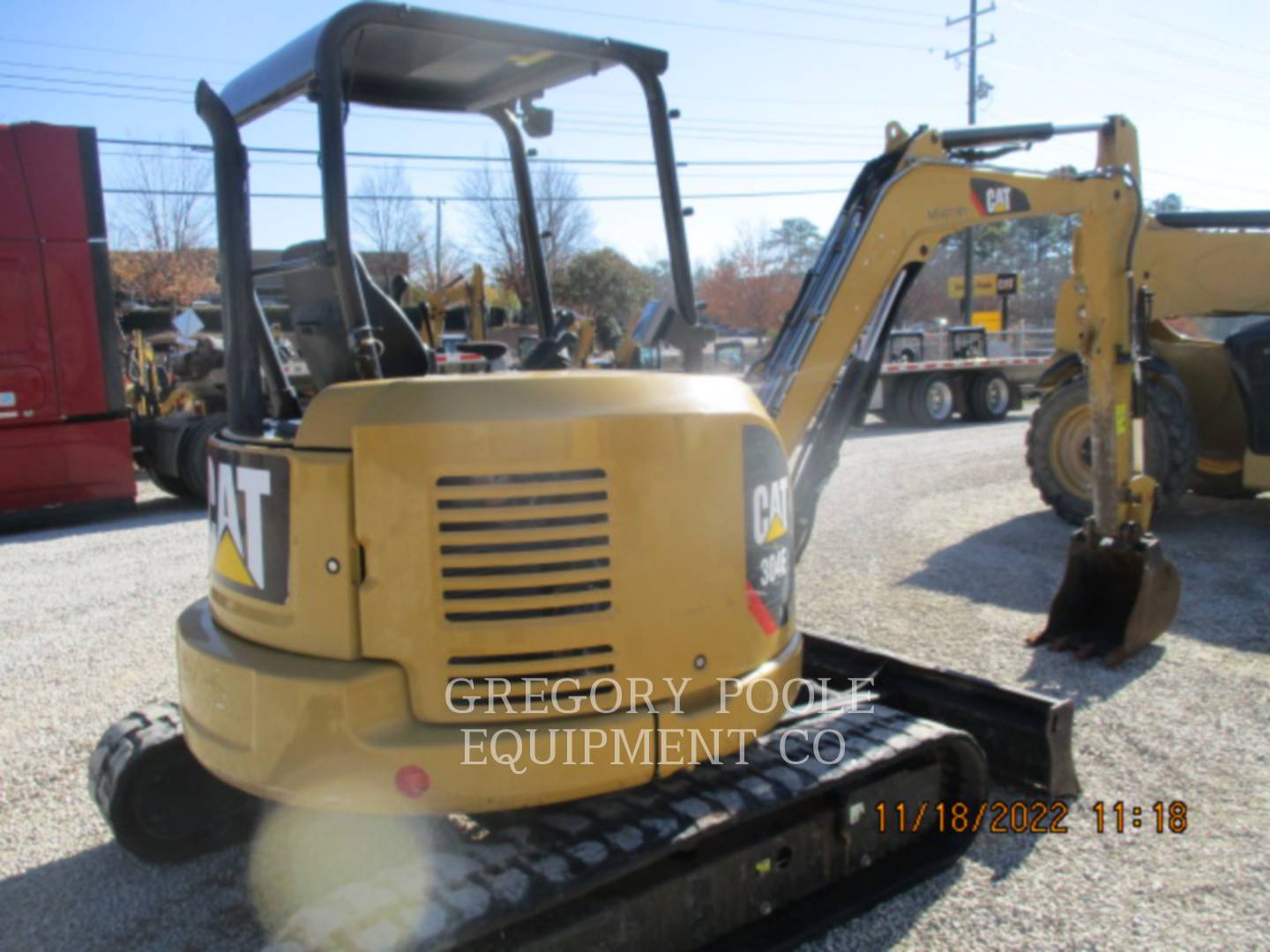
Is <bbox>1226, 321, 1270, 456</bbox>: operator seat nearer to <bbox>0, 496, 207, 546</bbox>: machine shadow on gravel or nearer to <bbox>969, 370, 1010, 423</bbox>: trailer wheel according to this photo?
<bbox>0, 496, 207, 546</bbox>: machine shadow on gravel

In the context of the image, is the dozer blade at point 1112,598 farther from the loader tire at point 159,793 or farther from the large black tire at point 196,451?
the large black tire at point 196,451

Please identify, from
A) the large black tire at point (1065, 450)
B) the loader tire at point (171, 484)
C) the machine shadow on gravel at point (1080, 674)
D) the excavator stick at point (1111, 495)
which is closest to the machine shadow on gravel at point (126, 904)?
the machine shadow on gravel at point (1080, 674)

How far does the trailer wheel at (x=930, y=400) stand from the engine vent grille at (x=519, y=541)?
17.2 metres

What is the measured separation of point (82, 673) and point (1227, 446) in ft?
27.6

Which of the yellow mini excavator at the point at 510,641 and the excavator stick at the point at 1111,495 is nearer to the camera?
the yellow mini excavator at the point at 510,641

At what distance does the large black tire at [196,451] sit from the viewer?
424 inches

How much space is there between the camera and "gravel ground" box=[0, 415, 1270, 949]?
3070 millimetres

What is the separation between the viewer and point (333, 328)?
2.93m

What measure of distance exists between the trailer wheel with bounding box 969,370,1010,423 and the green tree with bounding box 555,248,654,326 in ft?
69.5

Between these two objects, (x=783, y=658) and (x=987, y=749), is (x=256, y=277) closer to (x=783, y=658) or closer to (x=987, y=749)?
(x=783, y=658)

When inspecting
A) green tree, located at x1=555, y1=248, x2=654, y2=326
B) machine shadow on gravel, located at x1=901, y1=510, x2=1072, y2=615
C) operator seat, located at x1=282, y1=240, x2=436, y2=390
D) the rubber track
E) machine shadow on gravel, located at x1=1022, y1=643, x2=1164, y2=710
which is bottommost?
machine shadow on gravel, located at x1=901, y1=510, x2=1072, y2=615

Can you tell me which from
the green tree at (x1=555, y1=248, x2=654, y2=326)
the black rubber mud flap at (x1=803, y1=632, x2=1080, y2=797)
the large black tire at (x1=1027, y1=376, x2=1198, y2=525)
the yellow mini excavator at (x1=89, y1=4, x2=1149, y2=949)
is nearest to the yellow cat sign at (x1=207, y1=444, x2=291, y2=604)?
the yellow mini excavator at (x1=89, y1=4, x2=1149, y2=949)

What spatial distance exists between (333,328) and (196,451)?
8.74 meters

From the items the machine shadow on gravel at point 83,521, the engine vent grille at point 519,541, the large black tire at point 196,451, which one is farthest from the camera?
the large black tire at point 196,451
